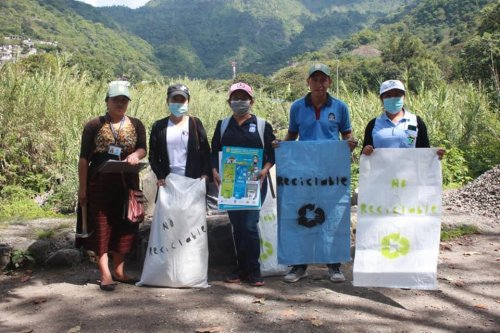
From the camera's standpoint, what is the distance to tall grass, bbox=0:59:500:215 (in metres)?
7.61

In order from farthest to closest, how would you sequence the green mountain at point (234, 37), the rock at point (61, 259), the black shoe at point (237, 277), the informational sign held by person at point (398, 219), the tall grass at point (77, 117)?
the green mountain at point (234, 37), the tall grass at point (77, 117), the rock at point (61, 259), the black shoe at point (237, 277), the informational sign held by person at point (398, 219)

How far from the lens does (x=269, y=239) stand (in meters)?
4.48

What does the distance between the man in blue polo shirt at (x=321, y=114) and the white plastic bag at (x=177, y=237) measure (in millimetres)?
839

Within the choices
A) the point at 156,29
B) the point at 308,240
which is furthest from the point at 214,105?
the point at 156,29

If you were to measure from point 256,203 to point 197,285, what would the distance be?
2.76ft

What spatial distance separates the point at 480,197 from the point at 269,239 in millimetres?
3937

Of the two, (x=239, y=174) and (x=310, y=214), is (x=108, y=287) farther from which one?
(x=310, y=214)

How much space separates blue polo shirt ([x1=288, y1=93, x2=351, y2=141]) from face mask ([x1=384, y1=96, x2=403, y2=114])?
33cm

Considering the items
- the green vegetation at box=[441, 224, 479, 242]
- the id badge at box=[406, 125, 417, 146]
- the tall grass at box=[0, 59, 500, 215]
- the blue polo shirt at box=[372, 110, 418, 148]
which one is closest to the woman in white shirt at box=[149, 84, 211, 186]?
the blue polo shirt at box=[372, 110, 418, 148]

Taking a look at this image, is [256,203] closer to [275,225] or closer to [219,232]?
[275,225]

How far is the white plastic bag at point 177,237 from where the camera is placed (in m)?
4.02

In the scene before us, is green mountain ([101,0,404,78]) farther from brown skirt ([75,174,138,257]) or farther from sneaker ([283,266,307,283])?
sneaker ([283,266,307,283])

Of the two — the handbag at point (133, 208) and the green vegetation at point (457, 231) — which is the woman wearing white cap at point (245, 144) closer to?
the handbag at point (133, 208)

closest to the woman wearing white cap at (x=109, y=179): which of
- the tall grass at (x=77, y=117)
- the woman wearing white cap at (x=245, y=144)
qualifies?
the woman wearing white cap at (x=245, y=144)
